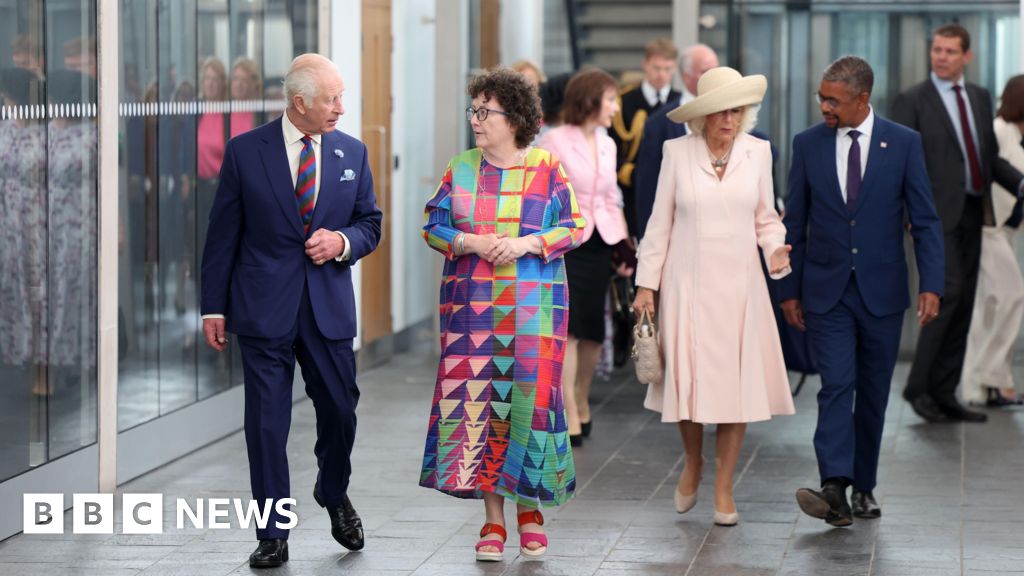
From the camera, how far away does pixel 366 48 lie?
11.4 m

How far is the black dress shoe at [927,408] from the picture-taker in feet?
30.9

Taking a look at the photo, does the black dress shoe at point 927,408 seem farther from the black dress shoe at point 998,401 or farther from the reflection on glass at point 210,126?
the reflection on glass at point 210,126

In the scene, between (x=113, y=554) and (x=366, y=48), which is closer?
(x=113, y=554)

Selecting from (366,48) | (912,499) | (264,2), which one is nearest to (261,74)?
(264,2)

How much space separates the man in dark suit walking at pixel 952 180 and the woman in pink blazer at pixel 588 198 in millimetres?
1725

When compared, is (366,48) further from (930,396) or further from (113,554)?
(113,554)

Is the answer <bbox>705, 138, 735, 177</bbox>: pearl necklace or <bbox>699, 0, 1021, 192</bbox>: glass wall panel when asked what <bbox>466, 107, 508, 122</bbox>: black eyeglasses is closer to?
<bbox>705, 138, 735, 177</bbox>: pearl necklace

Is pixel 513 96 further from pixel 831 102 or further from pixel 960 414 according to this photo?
pixel 960 414

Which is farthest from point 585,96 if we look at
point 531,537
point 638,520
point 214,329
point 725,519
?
point 214,329

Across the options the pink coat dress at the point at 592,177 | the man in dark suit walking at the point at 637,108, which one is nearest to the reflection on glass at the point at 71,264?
the pink coat dress at the point at 592,177

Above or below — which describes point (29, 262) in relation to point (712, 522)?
above

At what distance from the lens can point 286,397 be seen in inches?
242

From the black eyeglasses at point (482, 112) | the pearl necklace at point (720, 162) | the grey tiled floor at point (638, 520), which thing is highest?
the black eyeglasses at point (482, 112)

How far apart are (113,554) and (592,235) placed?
335 cm
